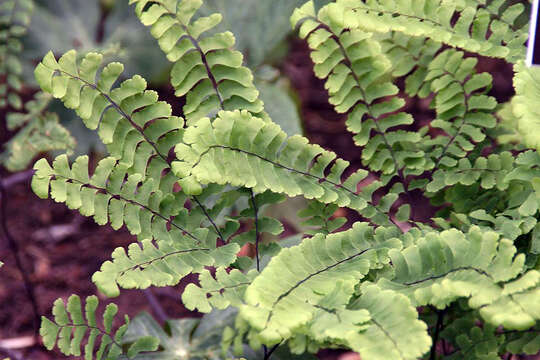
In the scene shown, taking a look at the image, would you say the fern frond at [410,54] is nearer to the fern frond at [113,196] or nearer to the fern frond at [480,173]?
the fern frond at [480,173]

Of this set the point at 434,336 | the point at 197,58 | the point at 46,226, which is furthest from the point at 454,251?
the point at 46,226

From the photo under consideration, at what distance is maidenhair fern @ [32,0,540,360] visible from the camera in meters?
0.81

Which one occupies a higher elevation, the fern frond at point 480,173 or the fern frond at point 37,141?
the fern frond at point 37,141

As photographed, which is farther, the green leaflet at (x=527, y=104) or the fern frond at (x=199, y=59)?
the fern frond at (x=199, y=59)

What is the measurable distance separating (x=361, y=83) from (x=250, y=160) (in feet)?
1.01

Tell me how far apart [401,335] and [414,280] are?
6.0 inches

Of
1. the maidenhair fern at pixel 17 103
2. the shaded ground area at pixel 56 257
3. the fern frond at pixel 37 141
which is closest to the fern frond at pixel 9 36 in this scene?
the maidenhair fern at pixel 17 103

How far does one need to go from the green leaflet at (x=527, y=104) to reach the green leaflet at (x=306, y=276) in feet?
0.92

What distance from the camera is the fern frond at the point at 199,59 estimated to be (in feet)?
3.33

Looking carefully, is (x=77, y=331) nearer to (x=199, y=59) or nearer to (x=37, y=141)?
(x=199, y=59)

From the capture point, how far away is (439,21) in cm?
110

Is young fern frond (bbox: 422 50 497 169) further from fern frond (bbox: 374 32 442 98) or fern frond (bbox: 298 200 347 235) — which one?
fern frond (bbox: 298 200 347 235)

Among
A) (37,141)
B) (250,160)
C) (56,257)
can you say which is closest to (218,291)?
(250,160)

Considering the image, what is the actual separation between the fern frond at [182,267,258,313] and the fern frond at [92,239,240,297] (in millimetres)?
42
